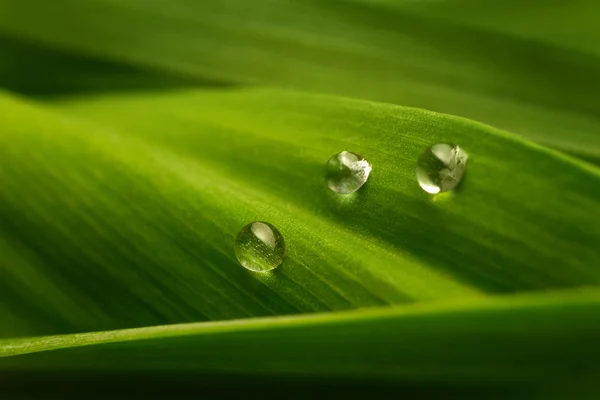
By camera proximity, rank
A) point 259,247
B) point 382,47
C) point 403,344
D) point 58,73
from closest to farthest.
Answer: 1. point 403,344
2. point 259,247
3. point 382,47
4. point 58,73

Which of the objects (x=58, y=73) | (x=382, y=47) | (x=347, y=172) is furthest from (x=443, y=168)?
(x=58, y=73)

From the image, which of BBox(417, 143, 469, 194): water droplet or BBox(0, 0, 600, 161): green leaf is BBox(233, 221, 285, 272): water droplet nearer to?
BBox(417, 143, 469, 194): water droplet

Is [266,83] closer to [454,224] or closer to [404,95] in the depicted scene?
[404,95]

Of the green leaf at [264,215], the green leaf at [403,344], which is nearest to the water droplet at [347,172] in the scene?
the green leaf at [264,215]

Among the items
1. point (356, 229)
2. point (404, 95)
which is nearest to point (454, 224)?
point (356, 229)

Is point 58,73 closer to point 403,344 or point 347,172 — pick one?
point 347,172

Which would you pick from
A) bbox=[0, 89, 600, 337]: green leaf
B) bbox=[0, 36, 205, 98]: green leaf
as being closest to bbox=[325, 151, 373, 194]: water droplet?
bbox=[0, 89, 600, 337]: green leaf

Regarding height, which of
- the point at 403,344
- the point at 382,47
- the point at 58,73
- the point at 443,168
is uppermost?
the point at 382,47
